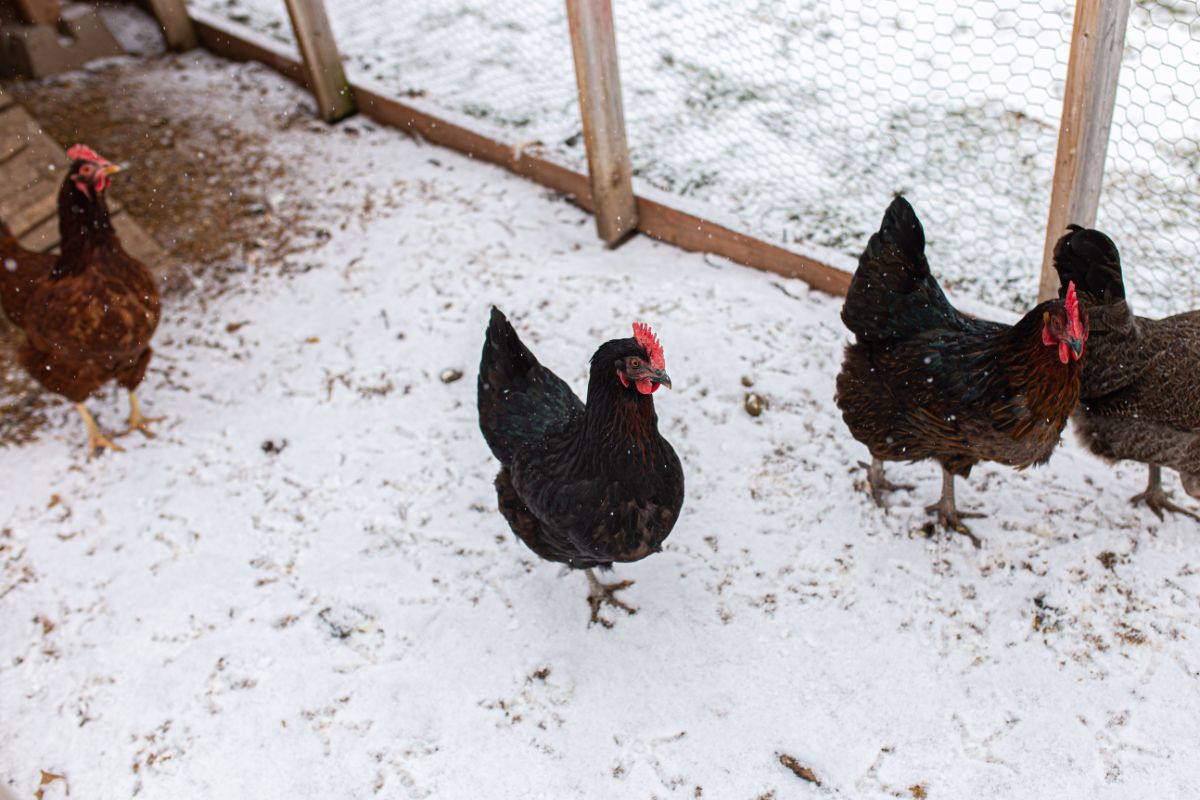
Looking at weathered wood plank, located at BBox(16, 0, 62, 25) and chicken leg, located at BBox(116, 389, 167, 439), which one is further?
weathered wood plank, located at BBox(16, 0, 62, 25)

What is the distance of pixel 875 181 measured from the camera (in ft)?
12.1

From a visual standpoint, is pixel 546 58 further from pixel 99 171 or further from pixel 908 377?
pixel 908 377

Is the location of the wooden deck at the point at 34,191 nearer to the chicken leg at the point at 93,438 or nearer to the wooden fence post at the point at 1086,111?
the chicken leg at the point at 93,438

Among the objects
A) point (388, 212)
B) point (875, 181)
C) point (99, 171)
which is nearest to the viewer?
point (99, 171)

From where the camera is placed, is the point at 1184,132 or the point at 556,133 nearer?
the point at 1184,132

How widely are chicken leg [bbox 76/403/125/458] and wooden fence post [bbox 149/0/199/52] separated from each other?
3462mm

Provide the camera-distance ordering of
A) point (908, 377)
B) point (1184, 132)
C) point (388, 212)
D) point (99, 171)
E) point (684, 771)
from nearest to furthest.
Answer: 1. point (684, 771)
2. point (908, 377)
3. point (99, 171)
4. point (1184, 132)
5. point (388, 212)

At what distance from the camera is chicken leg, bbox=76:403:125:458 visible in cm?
321

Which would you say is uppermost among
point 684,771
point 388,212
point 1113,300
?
Answer: point 1113,300

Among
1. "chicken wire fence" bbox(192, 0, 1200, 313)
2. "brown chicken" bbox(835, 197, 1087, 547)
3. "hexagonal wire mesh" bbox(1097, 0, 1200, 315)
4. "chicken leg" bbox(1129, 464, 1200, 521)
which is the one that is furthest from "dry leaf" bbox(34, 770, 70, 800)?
"hexagonal wire mesh" bbox(1097, 0, 1200, 315)

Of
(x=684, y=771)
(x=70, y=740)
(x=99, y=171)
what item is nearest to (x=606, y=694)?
(x=684, y=771)

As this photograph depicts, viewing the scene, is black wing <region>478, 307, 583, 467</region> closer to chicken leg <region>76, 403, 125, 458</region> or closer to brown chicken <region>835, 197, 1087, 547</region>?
brown chicken <region>835, 197, 1087, 547</region>

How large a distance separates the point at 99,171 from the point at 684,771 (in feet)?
9.10

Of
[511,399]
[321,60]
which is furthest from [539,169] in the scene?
[511,399]
